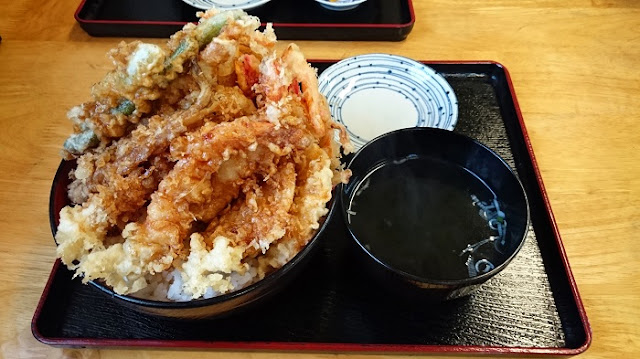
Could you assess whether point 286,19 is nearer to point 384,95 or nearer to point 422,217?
point 384,95

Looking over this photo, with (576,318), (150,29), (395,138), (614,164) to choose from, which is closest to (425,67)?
(395,138)

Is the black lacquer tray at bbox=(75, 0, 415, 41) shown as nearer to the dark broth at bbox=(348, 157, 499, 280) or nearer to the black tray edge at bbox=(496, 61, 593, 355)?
the black tray edge at bbox=(496, 61, 593, 355)

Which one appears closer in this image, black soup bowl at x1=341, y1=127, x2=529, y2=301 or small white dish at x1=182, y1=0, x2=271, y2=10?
black soup bowl at x1=341, y1=127, x2=529, y2=301

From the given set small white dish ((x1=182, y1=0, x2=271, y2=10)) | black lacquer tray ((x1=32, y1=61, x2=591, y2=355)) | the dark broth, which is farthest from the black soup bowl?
small white dish ((x1=182, y1=0, x2=271, y2=10))

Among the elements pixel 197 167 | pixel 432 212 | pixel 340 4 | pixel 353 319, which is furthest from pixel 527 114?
pixel 197 167

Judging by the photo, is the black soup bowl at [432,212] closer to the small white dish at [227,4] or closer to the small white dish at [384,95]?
the small white dish at [384,95]

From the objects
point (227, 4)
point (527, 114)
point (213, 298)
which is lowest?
point (527, 114)
